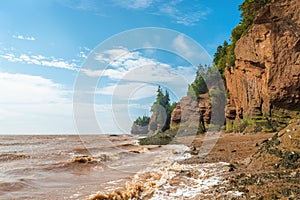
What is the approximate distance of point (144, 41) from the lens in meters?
21.2

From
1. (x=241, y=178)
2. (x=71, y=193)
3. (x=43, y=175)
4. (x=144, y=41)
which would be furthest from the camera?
(x=144, y=41)

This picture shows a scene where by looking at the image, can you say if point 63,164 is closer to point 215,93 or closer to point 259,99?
point 259,99

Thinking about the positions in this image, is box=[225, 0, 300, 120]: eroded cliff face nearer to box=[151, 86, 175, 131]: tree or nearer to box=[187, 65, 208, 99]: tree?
box=[187, 65, 208, 99]: tree

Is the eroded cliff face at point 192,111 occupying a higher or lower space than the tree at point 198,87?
lower

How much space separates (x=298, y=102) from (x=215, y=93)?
23.9m

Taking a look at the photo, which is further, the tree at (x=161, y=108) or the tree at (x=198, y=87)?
the tree at (x=161, y=108)

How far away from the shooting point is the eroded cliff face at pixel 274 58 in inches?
880

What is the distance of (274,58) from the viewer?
23438 millimetres

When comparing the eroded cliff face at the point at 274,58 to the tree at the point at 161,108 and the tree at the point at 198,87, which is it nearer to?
the tree at the point at 198,87

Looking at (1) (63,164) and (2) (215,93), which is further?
(2) (215,93)

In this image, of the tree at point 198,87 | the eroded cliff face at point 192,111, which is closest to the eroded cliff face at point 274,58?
the eroded cliff face at point 192,111

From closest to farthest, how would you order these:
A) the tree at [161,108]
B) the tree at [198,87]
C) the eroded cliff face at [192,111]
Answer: the eroded cliff face at [192,111] < the tree at [198,87] < the tree at [161,108]

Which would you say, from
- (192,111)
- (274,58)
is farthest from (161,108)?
(274,58)

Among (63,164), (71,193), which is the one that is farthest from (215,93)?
(71,193)
